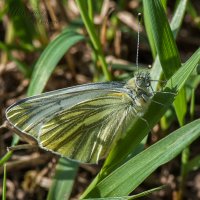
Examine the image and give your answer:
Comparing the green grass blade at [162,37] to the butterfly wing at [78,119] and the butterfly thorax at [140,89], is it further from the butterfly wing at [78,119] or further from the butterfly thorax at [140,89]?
the butterfly wing at [78,119]

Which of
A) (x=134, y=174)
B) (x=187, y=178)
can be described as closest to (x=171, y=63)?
(x=134, y=174)

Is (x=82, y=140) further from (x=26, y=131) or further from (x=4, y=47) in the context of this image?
(x=4, y=47)

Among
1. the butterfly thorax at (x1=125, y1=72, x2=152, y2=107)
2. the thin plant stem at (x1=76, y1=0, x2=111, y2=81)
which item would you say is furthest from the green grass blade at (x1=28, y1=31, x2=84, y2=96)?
the butterfly thorax at (x1=125, y1=72, x2=152, y2=107)

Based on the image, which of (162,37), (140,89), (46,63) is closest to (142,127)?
(140,89)

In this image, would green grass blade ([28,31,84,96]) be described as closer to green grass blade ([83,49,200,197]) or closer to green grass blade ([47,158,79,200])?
green grass blade ([47,158,79,200])

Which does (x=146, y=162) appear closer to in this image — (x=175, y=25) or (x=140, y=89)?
(x=140, y=89)

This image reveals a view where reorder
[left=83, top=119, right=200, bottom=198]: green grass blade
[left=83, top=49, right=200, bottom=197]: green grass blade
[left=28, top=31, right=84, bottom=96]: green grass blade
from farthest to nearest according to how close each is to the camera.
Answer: [left=28, top=31, right=84, bottom=96]: green grass blade
[left=83, top=49, right=200, bottom=197]: green grass blade
[left=83, top=119, right=200, bottom=198]: green grass blade

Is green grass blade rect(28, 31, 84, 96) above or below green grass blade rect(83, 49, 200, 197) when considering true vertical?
above

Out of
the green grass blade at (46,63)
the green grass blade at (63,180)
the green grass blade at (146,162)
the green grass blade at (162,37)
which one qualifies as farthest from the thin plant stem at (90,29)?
the green grass blade at (146,162)

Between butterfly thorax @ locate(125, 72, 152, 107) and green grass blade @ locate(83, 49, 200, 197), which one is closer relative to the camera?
green grass blade @ locate(83, 49, 200, 197)
